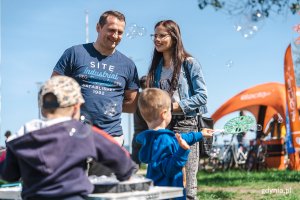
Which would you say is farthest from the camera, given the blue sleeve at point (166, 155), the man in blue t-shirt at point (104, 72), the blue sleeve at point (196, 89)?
the man in blue t-shirt at point (104, 72)

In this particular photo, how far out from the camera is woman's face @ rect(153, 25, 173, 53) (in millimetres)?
4094

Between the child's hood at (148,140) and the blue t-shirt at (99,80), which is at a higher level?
the blue t-shirt at (99,80)

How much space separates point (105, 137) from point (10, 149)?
429 millimetres

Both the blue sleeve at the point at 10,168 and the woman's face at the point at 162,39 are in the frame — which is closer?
the blue sleeve at the point at 10,168

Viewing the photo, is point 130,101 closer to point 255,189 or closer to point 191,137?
point 191,137

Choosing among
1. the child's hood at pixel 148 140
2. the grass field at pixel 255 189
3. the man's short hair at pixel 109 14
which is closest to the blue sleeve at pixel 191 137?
the child's hood at pixel 148 140

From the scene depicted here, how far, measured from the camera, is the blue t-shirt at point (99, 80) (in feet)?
13.3

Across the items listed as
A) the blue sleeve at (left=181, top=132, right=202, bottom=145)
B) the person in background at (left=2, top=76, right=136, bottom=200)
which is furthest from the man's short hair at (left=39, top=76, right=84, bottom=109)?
the blue sleeve at (left=181, top=132, right=202, bottom=145)

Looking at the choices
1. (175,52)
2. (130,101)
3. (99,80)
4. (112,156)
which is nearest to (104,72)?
(99,80)

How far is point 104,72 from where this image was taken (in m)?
4.12

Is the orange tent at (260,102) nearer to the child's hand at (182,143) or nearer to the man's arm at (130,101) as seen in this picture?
the man's arm at (130,101)

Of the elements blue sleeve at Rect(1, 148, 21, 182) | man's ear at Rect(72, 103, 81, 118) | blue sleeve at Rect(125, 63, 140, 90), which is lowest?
blue sleeve at Rect(1, 148, 21, 182)

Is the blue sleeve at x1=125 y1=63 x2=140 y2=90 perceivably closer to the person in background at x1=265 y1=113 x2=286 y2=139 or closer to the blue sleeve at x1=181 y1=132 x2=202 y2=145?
the blue sleeve at x1=181 y1=132 x2=202 y2=145

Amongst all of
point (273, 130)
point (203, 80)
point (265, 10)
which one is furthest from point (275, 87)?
point (203, 80)
